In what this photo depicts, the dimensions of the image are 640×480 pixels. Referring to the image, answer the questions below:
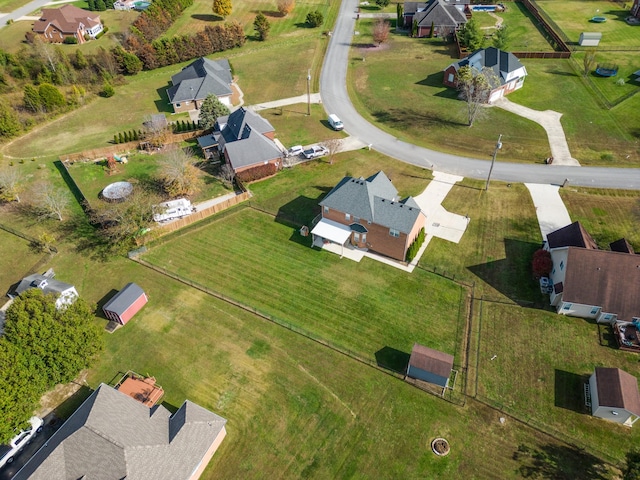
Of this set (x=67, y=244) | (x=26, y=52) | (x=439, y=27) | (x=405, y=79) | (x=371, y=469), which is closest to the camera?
(x=371, y=469)

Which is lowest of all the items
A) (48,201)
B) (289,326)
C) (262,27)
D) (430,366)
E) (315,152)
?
(430,366)

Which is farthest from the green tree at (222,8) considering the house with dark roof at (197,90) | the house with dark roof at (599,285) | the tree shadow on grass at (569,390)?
the tree shadow on grass at (569,390)

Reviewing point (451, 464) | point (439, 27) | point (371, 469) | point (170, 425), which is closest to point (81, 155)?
point (170, 425)

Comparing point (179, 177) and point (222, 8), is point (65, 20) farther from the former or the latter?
point (179, 177)

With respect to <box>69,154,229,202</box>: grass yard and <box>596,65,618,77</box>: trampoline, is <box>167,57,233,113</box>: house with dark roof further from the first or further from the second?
<box>596,65,618,77</box>: trampoline

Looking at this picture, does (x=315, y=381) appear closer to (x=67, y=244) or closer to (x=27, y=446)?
(x=27, y=446)

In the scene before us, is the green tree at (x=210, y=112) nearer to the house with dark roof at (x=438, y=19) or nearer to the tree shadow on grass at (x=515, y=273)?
the tree shadow on grass at (x=515, y=273)

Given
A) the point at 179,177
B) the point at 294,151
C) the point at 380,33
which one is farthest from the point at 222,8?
the point at 179,177
